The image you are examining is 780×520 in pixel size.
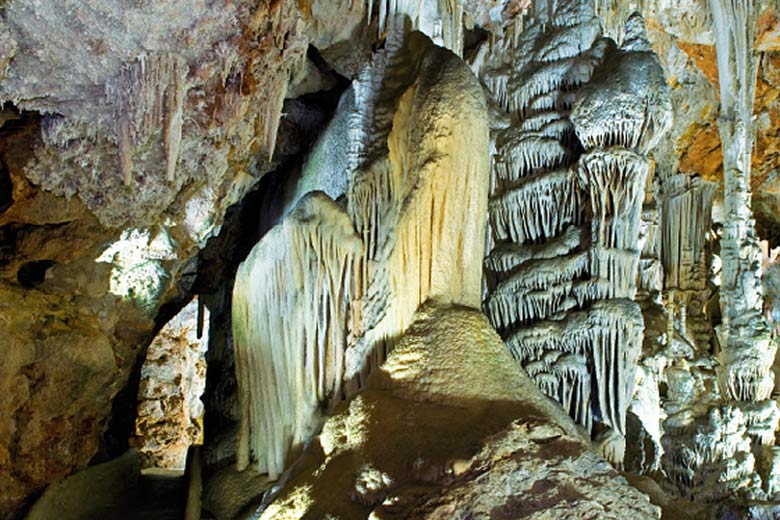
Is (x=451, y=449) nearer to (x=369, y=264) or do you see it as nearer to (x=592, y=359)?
(x=369, y=264)

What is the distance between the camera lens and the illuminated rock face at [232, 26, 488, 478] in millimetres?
5055

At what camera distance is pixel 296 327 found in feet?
17.9

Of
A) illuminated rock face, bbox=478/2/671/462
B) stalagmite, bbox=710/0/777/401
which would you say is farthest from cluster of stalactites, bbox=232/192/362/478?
stalagmite, bbox=710/0/777/401

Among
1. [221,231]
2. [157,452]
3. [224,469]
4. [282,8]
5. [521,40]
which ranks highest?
[521,40]

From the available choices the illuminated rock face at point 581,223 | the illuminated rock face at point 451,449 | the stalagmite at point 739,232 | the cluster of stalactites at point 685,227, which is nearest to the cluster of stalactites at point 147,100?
the illuminated rock face at point 451,449

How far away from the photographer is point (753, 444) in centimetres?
928

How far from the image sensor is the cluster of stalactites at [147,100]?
5102 mm

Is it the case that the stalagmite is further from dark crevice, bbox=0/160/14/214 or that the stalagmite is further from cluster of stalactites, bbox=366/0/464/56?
dark crevice, bbox=0/160/14/214

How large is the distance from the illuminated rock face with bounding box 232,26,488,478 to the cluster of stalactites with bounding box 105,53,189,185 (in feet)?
3.86

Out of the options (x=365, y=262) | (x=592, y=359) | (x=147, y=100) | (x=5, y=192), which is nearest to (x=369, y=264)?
(x=365, y=262)

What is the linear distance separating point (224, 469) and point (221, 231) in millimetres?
3503

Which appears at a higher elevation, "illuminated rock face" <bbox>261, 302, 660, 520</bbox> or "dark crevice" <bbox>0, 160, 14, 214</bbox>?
"dark crevice" <bbox>0, 160, 14, 214</bbox>

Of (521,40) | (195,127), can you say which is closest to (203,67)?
(195,127)

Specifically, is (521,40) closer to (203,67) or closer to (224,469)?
(203,67)
